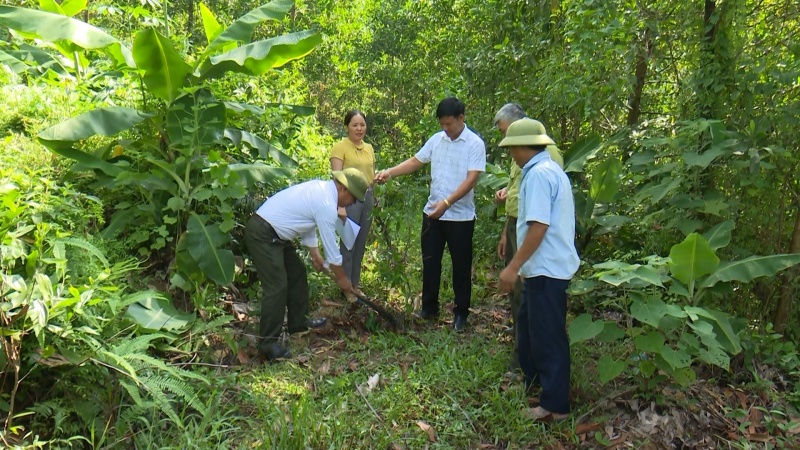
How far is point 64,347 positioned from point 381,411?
6.22ft

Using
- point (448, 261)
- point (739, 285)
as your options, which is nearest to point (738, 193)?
point (739, 285)

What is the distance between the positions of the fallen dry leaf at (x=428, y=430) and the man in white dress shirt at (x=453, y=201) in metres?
1.50

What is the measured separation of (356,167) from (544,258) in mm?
2377

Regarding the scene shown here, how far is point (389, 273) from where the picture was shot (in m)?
5.29

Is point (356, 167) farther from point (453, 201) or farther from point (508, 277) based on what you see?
point (508, 277)

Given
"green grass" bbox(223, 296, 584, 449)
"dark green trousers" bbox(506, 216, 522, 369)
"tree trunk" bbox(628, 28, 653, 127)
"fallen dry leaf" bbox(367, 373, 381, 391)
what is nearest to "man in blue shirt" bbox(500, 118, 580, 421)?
"green grass" bbox(223, 296, 584, 449)

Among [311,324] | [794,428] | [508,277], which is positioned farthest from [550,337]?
[311,324]

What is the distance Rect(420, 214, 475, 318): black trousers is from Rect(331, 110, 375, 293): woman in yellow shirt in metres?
0.57

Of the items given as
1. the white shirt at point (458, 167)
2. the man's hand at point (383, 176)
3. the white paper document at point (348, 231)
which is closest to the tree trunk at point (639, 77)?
the white shirt at point (458, 167)

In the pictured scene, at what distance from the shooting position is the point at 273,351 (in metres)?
4.53

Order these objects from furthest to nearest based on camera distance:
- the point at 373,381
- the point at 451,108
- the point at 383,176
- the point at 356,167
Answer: the point at 356,167 → the point at 383,176 → the point at 451,108 → the point at 373,381

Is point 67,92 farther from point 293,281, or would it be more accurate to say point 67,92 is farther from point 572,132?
point 572,132

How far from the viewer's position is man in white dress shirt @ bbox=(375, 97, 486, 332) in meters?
4.91

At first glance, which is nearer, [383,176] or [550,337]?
[550,337]
